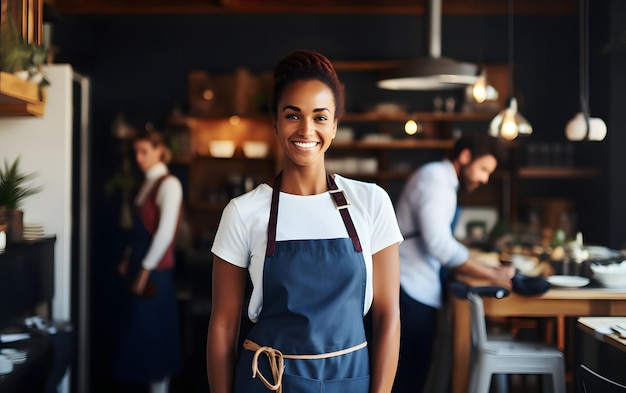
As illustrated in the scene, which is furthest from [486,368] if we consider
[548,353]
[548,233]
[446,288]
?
[548,233]

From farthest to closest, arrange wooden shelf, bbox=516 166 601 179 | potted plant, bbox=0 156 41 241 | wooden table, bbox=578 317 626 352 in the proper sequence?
1. wooden shelf, bbox=516 166 601 179
2. potted plant, bbox=0 156 41 241
3. wooden table, bbox=578 317 626 352

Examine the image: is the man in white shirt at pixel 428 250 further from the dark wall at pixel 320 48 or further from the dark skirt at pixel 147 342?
the dark wall at pixel 320 48

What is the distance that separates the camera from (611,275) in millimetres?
4059

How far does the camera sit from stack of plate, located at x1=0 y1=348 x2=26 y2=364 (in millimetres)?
3703

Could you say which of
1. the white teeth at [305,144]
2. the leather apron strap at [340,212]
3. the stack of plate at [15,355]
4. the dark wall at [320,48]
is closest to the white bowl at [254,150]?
the dark wall at [320,48]

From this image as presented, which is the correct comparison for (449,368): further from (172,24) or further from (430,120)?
(172,24)

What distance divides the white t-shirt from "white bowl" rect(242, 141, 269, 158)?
5051 mm

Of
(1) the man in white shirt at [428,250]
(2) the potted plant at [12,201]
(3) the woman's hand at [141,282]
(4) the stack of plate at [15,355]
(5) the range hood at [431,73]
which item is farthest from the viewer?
(5) the range hood at [431,73]

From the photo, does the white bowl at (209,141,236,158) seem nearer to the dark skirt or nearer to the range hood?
the range hood

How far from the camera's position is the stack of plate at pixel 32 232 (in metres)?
4.42

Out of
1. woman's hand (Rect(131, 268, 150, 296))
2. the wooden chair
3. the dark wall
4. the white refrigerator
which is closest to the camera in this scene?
the wooden chair

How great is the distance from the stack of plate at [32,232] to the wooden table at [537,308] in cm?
241

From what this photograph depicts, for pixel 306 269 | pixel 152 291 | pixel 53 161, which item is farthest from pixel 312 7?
pixel 306 269

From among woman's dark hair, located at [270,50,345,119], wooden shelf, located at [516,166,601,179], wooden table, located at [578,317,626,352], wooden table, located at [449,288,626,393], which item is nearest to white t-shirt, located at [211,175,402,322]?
woman's dark hair, located at [270,50,345,119]
